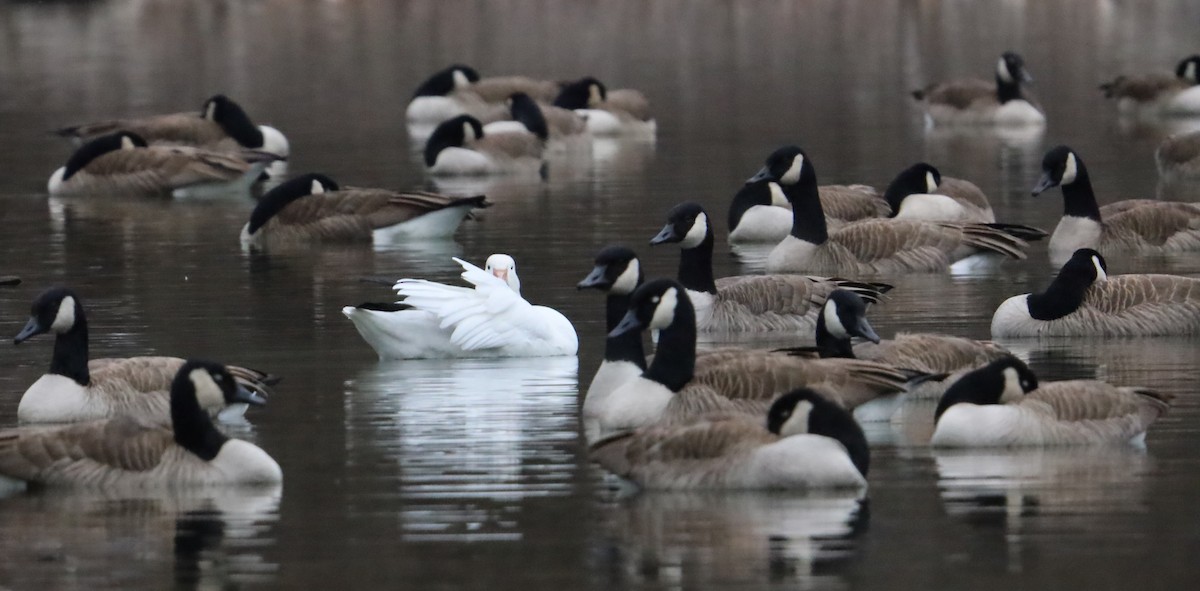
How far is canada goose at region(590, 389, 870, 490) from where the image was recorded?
35.5ft

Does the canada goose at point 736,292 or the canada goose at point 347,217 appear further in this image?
the canada goose at point 347,217

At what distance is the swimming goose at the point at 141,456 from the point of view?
1127 centimetres

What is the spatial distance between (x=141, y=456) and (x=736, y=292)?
6042 mm

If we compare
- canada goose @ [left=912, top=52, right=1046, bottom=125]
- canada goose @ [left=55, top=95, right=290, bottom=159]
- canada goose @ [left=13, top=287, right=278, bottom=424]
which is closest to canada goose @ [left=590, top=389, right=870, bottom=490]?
canada goose @ [left=13, top=287, right=278, bottom=424]

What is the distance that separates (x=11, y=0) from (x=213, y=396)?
63319 mm

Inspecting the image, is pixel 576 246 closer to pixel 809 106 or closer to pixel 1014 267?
pixel 1014 267

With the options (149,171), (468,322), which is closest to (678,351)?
(468,322)

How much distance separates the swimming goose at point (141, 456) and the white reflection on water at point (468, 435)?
0.77m

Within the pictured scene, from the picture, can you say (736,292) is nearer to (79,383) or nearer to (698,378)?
(698,378)

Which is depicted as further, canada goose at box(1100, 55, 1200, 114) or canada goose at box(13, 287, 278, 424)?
canada goose at box(1100, 55, 1200, 114)

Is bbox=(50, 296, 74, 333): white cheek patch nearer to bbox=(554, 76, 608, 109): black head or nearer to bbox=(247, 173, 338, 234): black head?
bbox=(247, 173, 338, 234): black head

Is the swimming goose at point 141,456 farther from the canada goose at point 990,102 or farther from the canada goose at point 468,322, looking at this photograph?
the canada goose at point 990,102

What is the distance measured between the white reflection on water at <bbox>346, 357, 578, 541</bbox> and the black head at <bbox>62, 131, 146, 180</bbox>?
41.7ft

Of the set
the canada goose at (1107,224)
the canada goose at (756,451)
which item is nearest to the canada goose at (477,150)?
the canada goose at (1107,224)
